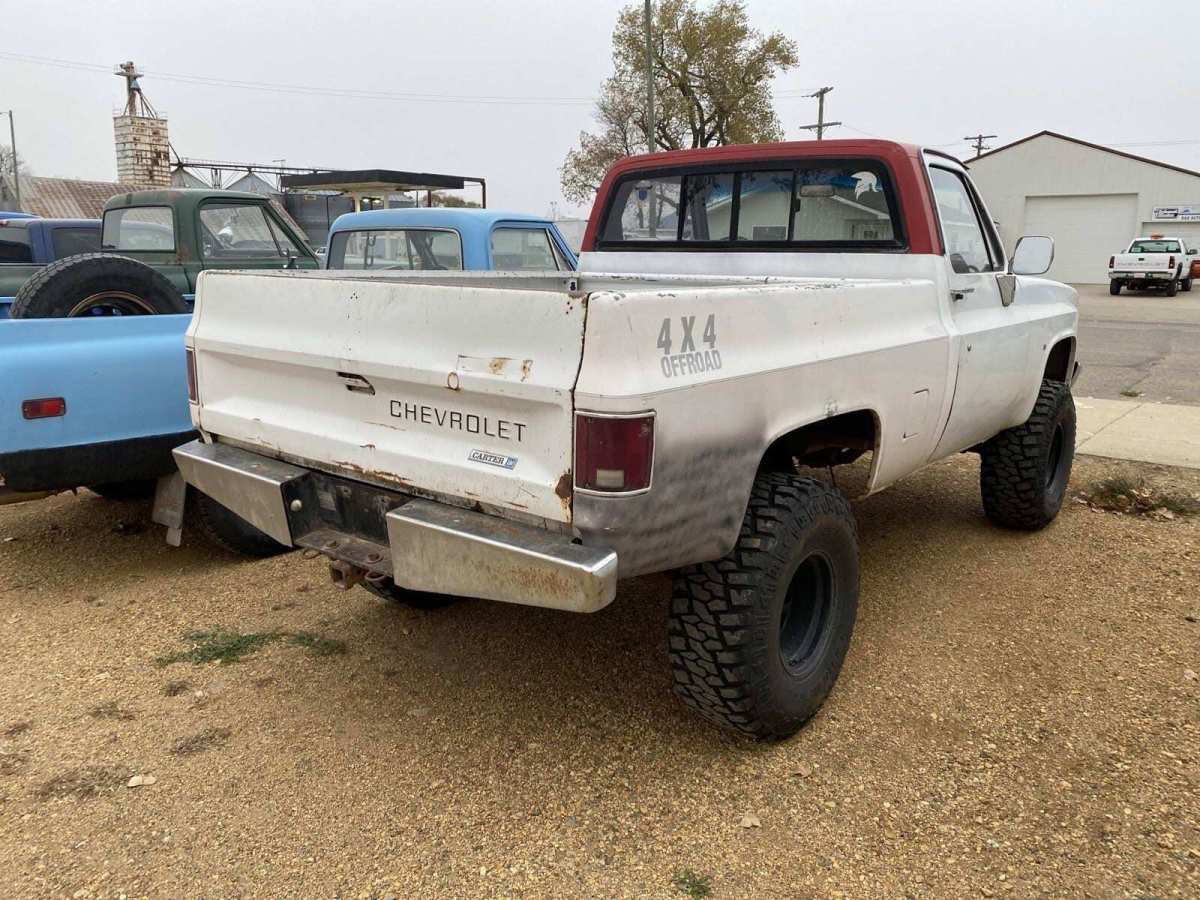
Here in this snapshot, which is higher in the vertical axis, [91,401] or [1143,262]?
[1143,262]

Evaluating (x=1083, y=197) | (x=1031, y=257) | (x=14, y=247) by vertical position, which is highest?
(x=1083, y=197)

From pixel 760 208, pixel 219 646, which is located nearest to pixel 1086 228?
pixel 760 208

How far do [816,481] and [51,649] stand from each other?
9.78 ft

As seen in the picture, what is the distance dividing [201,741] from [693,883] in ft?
5.38

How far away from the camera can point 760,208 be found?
13.3 ft

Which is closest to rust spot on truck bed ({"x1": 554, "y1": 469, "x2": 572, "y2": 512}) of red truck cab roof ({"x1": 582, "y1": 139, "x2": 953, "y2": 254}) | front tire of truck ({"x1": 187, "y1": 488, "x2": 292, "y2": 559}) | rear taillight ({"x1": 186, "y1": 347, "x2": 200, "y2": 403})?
rear taillight ({"x1": 186, "y1": 347, "x2": 200, "y2": 403})

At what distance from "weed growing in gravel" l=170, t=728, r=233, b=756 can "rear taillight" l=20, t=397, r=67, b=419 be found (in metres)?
1.58

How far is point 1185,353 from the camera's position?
1297 centimetres

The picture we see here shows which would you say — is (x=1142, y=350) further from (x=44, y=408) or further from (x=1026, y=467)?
(x=44, y=408)

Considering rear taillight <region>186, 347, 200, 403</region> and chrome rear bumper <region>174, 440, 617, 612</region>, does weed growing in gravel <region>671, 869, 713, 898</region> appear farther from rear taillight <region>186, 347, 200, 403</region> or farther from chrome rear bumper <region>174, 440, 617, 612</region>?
rear taillight <region>186, 347, 200, 403</region>

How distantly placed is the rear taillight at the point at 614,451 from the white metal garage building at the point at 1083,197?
124ft

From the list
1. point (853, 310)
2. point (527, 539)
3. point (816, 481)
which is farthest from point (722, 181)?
point (527, 539)

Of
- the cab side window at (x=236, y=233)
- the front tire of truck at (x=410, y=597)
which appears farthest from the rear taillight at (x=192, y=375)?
the cab side window at (x=236, y=233)

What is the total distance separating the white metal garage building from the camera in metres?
36.0
